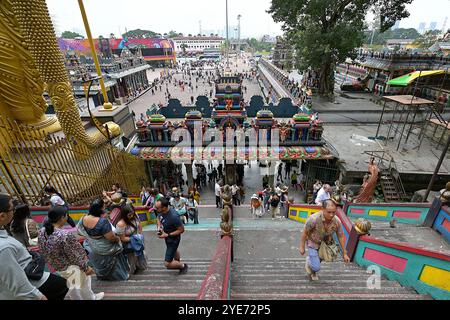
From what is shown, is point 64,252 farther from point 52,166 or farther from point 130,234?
point 52,166

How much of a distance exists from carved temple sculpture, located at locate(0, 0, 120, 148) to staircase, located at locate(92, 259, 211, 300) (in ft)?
15.5

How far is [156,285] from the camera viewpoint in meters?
Result: 3.67

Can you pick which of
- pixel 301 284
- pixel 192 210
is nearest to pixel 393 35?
pixel 192 210

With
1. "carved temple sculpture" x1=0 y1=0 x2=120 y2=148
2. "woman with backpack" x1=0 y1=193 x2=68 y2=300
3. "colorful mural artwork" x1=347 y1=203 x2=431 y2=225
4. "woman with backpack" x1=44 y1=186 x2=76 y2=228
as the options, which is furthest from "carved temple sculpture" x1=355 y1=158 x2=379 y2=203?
"woman with backpack" x1=0 y1=193 x2=68 y2=300

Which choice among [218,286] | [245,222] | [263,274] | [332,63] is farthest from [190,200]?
[332,63]

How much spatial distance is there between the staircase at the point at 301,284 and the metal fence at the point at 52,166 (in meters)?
4.70

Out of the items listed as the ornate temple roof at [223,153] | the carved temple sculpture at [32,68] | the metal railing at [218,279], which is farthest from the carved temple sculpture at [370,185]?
the carved temple sculpture at [32,68]

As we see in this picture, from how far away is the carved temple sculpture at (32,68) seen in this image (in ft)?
22.5

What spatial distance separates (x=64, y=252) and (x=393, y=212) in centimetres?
745

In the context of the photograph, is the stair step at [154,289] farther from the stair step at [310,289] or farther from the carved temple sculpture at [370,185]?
the carved temple sculpture at [370,185]

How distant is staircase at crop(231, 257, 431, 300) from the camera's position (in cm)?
345

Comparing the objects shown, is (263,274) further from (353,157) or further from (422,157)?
(422,157)

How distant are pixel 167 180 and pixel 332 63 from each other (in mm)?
18982

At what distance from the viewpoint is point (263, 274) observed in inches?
166
